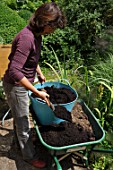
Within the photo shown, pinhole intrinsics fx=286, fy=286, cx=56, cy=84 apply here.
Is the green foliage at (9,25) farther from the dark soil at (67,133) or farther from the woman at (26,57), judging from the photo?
the dark soil at (67,133)

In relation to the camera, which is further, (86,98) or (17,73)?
(86,98)

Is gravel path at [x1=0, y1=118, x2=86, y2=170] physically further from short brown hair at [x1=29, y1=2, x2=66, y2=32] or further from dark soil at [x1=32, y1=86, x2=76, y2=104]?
short brown hair at [x1=29, y1=2, x2=66, y2=32]

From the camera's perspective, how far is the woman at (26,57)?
2398mm

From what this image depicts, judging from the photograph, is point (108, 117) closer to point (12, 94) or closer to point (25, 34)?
point (12, 94)

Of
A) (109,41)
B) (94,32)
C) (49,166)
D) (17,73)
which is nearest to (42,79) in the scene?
(17,73)

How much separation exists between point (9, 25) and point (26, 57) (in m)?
4.15

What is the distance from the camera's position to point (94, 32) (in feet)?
18.3

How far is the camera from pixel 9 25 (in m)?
6.35

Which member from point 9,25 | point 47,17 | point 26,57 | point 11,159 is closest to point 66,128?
point 26,57

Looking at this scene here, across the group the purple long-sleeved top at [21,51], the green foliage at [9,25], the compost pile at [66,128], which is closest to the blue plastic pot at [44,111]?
the compost pile at [66,128]

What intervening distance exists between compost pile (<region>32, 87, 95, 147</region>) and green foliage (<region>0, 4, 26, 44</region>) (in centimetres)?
314

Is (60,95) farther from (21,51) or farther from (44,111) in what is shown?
(21,51)

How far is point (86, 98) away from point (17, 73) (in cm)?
142

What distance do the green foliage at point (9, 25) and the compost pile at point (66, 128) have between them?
10.3 feet
